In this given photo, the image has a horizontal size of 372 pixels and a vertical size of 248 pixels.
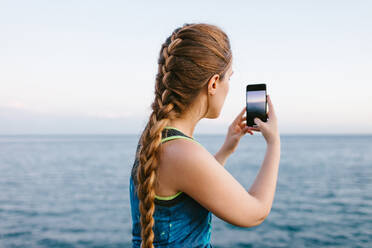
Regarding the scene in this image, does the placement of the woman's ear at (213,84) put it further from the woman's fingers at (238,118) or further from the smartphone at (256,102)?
the woman's fingers at (238,118)

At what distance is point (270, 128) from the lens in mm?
1653

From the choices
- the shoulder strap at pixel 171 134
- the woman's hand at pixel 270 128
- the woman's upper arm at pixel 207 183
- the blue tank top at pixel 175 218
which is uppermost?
the shoulder strap at pixel 171 134

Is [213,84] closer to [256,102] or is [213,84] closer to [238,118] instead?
[256,102]

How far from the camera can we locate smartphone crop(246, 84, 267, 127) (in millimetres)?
1815

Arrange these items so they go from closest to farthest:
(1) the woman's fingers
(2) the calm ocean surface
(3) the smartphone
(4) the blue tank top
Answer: (4) the blue tank top < (3) the smartphone < (1) the woman's fingers < (2) the calm ocean surface

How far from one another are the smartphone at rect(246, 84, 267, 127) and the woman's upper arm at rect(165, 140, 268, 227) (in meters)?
0.62

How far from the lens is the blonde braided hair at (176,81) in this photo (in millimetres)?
1338

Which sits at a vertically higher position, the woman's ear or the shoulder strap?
the woman's ear

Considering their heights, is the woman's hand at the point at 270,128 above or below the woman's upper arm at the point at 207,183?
above

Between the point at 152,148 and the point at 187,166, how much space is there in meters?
0.18

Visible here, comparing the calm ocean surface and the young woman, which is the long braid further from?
the calm ocean surface

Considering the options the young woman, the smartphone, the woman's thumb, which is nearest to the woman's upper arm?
the young woman

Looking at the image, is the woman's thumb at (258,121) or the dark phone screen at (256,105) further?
the dark phone screen at (256,105)

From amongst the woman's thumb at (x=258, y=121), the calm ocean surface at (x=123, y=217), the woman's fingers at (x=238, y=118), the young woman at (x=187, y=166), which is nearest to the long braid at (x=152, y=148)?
the young woman at (x=187, y=166)
